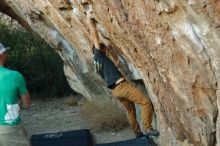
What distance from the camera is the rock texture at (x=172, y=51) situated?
15.7 feet

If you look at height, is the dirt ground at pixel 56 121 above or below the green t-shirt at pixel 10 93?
below

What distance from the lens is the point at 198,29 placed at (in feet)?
15.5

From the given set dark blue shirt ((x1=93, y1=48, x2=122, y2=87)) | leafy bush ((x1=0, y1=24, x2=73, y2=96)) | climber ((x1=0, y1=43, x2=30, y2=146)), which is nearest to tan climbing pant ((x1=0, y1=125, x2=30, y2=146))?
climber ((x1=0, y1=43, x2=30, y2=146))

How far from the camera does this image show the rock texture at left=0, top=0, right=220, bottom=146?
4.77 metres

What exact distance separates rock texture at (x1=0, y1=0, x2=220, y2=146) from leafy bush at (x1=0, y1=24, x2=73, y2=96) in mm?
8497

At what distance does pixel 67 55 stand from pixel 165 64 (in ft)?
19.1

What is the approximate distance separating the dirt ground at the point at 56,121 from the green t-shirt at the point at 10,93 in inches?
180

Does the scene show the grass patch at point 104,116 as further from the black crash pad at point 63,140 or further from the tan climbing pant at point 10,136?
the tan climbing pant at point 10,136

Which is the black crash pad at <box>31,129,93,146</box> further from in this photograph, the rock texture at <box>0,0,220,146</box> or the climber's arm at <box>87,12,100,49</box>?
the climber's arm at <box>87,12,100,49</box>

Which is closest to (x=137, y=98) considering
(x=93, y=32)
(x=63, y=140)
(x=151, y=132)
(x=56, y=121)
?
(x=151, y=132)

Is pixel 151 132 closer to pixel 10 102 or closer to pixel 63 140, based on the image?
pixel 63 140

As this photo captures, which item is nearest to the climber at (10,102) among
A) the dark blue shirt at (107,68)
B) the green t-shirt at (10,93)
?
the green t-shirt at (10,93)

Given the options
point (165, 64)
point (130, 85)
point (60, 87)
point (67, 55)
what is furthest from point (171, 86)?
point (60, 87)

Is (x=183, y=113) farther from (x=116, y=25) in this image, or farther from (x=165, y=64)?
(x=116, y=25)
